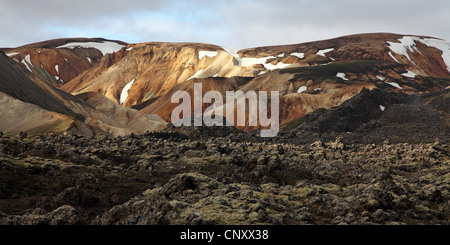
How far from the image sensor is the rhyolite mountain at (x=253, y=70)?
108375mm

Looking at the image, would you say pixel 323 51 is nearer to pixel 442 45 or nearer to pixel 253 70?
pixel 253 70

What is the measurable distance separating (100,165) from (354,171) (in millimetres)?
16644

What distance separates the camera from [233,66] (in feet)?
495

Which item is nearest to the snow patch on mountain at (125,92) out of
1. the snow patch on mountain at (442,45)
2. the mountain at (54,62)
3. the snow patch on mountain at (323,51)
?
the mountain at (54,62)

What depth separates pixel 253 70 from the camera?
472 ft

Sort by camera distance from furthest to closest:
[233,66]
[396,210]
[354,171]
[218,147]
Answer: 1. [233,66]
2. [218,147]
3. [354,171]
4. [396,210]

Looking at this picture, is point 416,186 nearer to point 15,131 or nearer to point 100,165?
point 100,165

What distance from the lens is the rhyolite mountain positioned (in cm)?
10838

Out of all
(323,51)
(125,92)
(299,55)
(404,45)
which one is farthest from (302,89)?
(404,45)

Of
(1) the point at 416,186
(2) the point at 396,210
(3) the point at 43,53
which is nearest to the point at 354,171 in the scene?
(1) the point at 416,186

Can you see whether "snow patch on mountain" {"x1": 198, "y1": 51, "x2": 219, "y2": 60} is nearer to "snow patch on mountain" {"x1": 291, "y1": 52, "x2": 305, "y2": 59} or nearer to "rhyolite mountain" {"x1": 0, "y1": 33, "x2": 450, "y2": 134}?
"rhyolite mountain" {"x1": 0, "y1": 33, "x2": 450, "y2": 134}

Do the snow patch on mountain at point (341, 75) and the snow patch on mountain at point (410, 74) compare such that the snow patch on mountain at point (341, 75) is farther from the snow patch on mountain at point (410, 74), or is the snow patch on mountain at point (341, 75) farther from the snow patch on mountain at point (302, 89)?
the snow patch on mountain at point (410, 74)

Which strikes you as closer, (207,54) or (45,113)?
(45,113)

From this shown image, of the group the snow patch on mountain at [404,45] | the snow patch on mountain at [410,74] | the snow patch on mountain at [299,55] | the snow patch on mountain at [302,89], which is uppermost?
the snow patch on mountain at [404,45]
